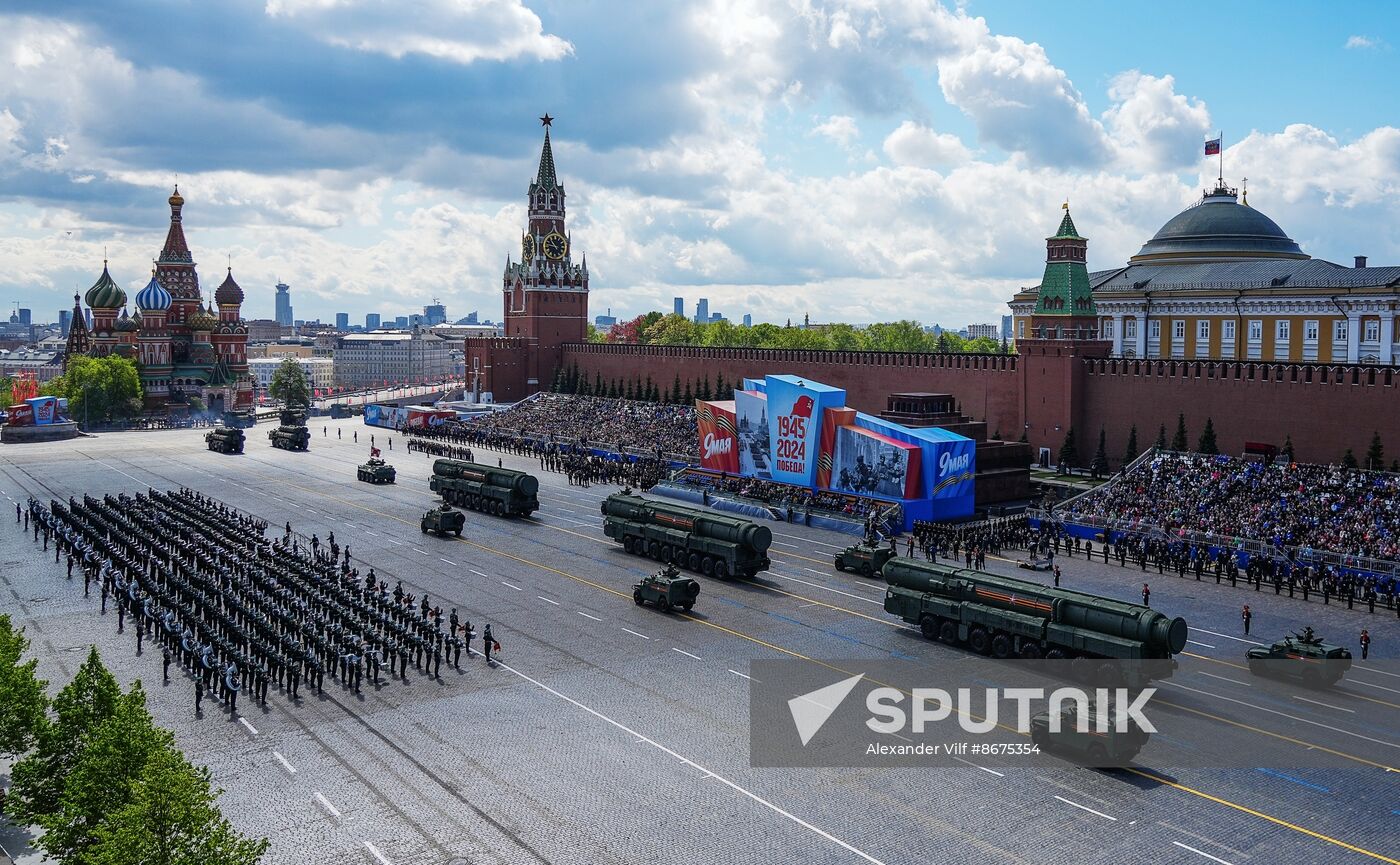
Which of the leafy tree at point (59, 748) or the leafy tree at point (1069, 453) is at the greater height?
the leafy tree at point (1069, 453)

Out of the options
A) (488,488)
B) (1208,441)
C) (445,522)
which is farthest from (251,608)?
(1208,441)

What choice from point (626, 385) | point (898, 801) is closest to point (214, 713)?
point (898, 801)

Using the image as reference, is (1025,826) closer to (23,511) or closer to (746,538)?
(746,538)

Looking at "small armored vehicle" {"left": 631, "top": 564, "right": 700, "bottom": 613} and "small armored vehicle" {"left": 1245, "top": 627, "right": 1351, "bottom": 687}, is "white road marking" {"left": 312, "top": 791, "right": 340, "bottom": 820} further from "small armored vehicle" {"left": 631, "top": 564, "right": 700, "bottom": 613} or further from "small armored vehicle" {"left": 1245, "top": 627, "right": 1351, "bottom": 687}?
"small armored vehicle" {"left": 1245, "top": 627, "right": 1351, "bottom": 687}

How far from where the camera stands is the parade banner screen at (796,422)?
53.9 m

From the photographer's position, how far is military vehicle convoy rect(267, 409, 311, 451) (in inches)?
3290

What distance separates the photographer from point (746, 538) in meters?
38.3

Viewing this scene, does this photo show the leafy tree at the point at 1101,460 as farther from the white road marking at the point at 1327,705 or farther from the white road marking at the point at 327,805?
the white road marking at the point at 327,805

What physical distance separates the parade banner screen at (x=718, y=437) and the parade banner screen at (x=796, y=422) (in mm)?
2961

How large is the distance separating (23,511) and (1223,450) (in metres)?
57.8

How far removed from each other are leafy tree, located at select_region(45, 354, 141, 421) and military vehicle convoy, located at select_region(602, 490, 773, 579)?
75972mm

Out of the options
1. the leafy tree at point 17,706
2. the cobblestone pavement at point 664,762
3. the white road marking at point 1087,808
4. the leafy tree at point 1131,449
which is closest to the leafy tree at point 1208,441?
the leafy tree at point 1131,449

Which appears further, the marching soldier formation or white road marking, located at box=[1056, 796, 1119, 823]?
the marching soldier formation

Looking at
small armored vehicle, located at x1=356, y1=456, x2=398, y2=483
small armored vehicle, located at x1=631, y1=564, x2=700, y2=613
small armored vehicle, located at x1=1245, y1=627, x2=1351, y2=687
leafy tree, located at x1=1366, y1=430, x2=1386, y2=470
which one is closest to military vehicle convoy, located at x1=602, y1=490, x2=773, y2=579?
small armored vehicle, located at x1=631, y1=564, x2=700, y2=613
